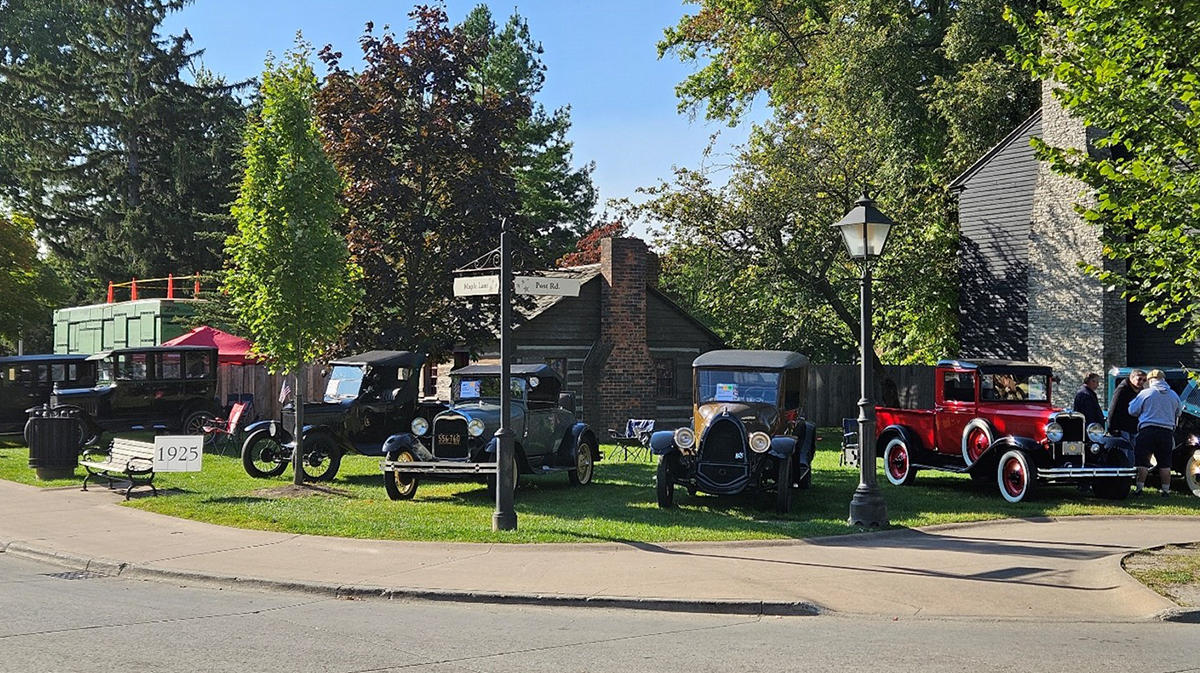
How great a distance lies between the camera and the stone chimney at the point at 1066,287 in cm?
2606

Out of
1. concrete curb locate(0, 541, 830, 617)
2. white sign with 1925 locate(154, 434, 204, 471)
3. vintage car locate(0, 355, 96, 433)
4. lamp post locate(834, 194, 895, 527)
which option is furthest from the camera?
vintage car locate(0, 355, 96, 433)

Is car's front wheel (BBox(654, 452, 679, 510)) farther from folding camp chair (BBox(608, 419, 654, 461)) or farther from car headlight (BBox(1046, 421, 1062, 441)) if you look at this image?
folding camp chair (BBox(608, 419, 654, 461))

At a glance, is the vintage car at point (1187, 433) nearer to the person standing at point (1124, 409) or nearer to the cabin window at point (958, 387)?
the person standing at point (1124, 409)

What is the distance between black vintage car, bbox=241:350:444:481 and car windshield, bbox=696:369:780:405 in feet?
18.7

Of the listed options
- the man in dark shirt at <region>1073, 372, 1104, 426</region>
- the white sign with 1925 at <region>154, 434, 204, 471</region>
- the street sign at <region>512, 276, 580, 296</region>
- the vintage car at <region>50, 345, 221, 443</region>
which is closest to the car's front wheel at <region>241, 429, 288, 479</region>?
the white sign with 1925 at <region>154, 434, 204, 471</region>

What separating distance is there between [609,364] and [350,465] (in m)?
9.79

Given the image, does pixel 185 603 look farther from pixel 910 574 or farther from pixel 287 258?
Answer: pixel 287 258

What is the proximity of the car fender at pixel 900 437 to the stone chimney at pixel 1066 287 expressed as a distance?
9.60 meters

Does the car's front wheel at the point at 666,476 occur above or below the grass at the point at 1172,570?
above

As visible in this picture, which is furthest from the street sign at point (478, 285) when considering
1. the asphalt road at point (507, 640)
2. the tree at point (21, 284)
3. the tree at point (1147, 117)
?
the tree at point (21, 284)

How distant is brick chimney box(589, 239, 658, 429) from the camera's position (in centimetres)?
2977

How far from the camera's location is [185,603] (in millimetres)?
9859

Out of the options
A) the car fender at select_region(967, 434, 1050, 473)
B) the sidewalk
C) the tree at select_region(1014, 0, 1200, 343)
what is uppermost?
the tree at select_region(1014, 0, 1200, 343)

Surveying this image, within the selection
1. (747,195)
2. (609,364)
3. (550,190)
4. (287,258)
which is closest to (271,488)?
(287,258)
